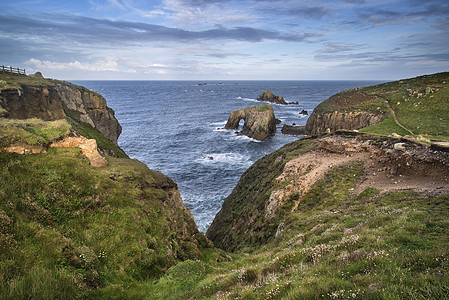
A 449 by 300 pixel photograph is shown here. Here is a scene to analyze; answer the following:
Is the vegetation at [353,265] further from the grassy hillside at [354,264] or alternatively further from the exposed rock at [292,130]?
the exposed rock at [292,130]

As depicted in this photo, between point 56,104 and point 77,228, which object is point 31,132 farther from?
point 56,104

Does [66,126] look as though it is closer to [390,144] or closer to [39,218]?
[39,218]

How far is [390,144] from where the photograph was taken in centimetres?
2412

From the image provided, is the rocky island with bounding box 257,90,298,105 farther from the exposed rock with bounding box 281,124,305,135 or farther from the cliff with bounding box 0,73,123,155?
the cliff with bounding box 0,73,123,155

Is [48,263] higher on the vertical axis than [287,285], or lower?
lower

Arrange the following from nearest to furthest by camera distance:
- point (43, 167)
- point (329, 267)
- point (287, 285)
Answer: point (287, 285) < point (329, 267) < point (43, 167)

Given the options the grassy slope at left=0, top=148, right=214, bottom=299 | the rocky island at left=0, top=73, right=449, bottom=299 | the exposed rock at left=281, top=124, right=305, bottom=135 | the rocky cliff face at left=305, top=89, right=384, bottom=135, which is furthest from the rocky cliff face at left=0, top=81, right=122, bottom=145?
the exposed rock at left=281, top=124, right=305, bottom=135

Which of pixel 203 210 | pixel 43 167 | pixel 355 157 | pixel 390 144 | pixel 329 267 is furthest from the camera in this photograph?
pixel 203 210

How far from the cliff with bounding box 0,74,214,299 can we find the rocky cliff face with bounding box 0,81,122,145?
16.6 metres

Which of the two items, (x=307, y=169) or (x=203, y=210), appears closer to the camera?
(x=307, y=169)

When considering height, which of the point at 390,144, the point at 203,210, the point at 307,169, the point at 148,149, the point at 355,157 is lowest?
the point at 203,210

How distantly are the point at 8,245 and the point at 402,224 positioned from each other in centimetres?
1510

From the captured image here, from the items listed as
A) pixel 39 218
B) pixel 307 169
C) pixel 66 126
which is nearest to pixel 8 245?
pixel 39 218

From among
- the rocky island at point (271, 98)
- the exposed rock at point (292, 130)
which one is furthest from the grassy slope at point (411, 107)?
the rocky island at point (271, 98)
